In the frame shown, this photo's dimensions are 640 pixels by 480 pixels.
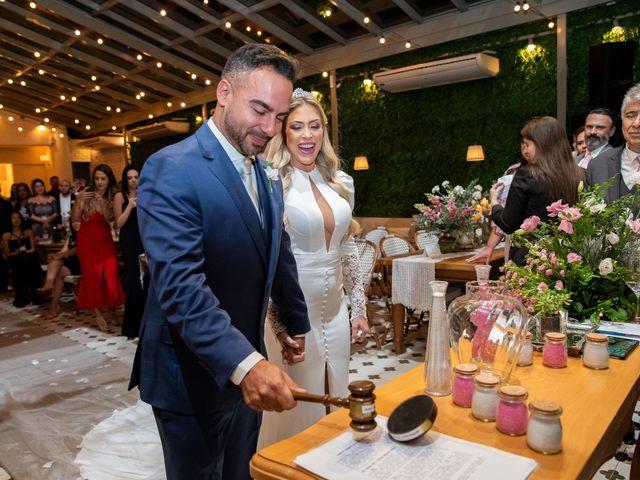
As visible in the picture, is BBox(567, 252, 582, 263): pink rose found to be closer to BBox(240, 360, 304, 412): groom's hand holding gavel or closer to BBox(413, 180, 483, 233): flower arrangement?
BBox(240, 360, 304, 412): groom's hand holding gavel

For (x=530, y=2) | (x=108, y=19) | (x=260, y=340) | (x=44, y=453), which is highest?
(x=108, y=19)

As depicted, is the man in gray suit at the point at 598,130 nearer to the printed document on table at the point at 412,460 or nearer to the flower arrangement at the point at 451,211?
the flower arrangement at the point at 451,211

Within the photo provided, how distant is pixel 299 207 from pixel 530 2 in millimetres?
7511

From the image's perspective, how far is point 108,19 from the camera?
1088 centimetres

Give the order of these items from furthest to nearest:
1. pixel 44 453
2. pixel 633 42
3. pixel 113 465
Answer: pixel 633 42 → pixel 44 453 → pixel 113 465

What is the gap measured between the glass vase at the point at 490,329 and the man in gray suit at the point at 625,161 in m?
1.47

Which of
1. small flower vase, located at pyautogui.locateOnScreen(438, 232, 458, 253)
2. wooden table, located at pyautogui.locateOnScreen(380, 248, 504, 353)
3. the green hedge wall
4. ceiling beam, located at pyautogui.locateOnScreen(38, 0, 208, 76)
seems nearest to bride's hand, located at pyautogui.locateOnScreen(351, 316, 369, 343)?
wooden table, located at pyautogui.locateOnScreen(380, 248, 504, 353)

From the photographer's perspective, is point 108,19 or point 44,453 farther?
point 108,19

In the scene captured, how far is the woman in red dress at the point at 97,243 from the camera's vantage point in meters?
5.82

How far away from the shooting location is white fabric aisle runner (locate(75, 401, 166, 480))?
9.29 ft

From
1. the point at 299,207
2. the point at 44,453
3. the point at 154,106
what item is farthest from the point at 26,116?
the point at 299,207

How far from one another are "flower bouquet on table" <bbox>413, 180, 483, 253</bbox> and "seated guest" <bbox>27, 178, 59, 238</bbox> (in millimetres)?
6602

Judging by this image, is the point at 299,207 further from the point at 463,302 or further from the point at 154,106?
the point at 154,106

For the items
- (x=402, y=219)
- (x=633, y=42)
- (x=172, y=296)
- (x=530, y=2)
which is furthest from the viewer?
(x=402, y=219)
